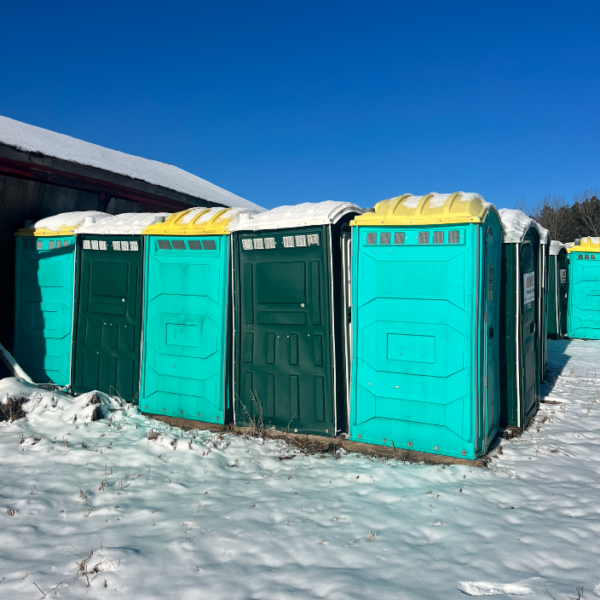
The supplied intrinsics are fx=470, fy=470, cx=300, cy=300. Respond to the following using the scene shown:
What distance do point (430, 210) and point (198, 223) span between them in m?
2.36

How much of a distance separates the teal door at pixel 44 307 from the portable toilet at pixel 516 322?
494cm

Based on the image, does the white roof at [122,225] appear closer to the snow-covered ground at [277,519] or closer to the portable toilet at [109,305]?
the portable toilet at [109,305]

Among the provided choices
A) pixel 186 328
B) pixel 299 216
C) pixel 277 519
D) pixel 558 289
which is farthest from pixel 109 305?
pixel 558 289

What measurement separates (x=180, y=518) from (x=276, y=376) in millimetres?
1807

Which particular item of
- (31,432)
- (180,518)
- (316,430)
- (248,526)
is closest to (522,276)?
(316,430)

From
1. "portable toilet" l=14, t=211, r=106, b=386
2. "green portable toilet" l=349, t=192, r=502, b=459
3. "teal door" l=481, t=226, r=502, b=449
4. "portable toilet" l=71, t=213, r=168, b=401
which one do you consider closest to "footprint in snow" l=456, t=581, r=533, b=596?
"green portable toilet" l=349, t=192, r=502, b=459

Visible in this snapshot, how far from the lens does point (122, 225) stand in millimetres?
5328

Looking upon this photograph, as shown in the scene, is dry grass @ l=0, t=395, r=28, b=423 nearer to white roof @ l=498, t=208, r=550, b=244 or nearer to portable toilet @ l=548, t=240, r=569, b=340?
white roof @ l=498, t=208, r=550, b=244

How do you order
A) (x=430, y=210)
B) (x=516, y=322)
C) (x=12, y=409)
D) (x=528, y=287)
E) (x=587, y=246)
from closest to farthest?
(x=430, y=210), (x=516, y=322), (x=12, y=409), (x=528, y=287), (x=587, y=246)

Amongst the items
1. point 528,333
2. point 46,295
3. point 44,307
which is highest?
point 46,295

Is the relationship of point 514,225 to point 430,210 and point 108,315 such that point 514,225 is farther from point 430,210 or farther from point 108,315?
point 108,315

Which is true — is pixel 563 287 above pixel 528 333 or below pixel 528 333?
above

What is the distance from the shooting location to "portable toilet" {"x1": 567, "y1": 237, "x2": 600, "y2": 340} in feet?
34.9

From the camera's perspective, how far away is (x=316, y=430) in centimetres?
444
